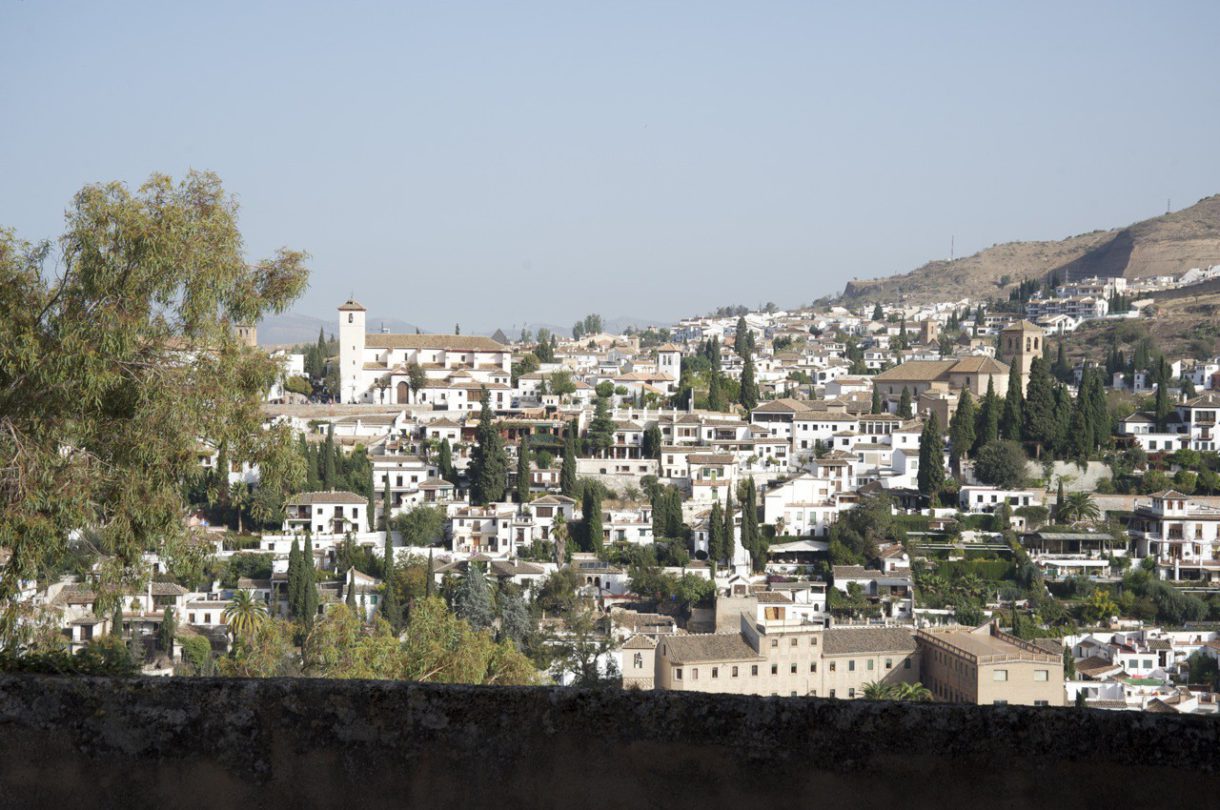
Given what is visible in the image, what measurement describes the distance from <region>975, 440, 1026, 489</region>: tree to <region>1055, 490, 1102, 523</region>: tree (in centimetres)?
165

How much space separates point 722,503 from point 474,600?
463 inches

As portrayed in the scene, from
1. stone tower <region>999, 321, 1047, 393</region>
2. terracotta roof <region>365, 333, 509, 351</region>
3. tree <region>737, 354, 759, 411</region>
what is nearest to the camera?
tree <region>737, 354, 759, 411</region>

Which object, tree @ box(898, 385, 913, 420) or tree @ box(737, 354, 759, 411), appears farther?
tree @ box(898, 385, 913, 420)

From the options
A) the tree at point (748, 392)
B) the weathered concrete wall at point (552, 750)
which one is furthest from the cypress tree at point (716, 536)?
the weathered concrete wall at point (552, 750)

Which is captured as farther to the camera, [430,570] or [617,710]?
[430,570]

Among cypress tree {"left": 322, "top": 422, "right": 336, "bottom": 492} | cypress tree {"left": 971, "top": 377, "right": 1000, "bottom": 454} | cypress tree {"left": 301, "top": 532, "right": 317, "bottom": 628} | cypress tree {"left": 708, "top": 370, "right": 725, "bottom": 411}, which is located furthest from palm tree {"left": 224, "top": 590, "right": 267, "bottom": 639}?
cypress tree {"left": 971, "top": 377, "right": 1000, "bottom": 454}

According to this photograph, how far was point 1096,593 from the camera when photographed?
34.0 m

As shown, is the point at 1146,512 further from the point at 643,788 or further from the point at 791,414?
the point at 643,788

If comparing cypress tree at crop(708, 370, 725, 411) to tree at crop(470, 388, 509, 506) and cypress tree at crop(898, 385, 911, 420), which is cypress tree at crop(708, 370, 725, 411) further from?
tree at crop(470, 388, 509, 506)

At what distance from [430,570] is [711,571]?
715cm

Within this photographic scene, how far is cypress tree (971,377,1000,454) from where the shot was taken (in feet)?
135

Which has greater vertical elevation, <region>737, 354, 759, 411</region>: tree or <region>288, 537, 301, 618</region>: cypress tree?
<region>737, 354, 759, 411</region>: tree

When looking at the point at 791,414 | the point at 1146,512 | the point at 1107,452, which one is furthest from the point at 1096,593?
the point at 791,414

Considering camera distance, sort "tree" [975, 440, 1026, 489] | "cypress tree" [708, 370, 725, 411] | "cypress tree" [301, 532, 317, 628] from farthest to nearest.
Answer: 1. "cypress tree" [708, 370, 725, 411]
2. "tree" [975, 440, 1026, 489]
3. "cypress tree" [301, 532, 317, 628]
